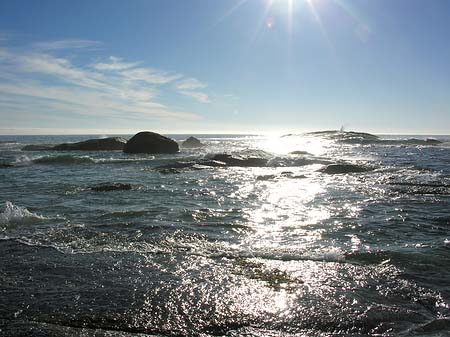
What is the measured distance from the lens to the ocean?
4.30 metres

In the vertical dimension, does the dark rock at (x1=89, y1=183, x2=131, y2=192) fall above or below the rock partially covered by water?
below

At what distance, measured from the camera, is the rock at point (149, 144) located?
3869 cm

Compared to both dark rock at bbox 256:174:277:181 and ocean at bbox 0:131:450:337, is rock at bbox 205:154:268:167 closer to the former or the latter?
dark rock at bbox 256:174:277:181

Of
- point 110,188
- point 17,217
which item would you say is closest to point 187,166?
point 110,188

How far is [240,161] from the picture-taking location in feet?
87.4

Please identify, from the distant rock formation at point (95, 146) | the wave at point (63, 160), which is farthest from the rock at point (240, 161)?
the distant rock formation at point (95, 146)

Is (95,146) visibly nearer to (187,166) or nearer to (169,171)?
(187,166)

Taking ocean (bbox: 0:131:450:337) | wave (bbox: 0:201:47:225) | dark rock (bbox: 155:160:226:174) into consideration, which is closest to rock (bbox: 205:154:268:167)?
dark rock (bbox: 155:160:226:174)

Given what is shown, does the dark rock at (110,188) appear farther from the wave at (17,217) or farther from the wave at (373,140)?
the wave at (373,140)

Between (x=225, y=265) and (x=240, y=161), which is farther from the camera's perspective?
(x=240, y=161)

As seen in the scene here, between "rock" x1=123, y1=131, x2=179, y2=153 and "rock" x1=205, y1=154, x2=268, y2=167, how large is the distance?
13461 millimetres

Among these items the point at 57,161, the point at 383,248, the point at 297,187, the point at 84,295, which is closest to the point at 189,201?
the point at 297,187

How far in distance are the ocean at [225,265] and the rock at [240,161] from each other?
12.9 m

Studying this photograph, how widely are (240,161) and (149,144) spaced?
15.3 meters
